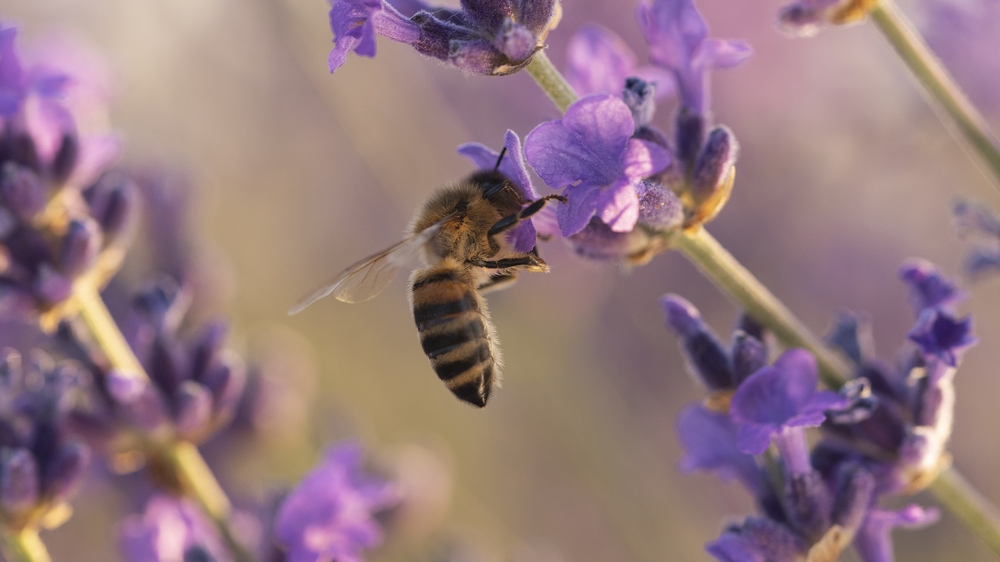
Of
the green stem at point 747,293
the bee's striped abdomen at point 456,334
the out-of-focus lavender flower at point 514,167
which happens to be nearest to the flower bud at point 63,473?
the bee's striped abdomen at point 456,334

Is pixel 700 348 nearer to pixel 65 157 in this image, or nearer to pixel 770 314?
pixel 770 314

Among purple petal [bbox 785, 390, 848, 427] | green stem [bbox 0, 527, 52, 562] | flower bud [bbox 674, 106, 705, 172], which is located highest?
flower bud [bbox 674, 106, 705, 172]

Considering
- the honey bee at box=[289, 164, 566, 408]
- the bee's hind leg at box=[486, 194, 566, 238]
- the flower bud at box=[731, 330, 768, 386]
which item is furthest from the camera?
the honey bee at box=[289, 164, 566, 408]

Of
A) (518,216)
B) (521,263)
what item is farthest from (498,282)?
(518,216)

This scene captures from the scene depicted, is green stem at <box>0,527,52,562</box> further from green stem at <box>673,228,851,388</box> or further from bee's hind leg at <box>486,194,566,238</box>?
green stem at <box>673,228,851,388</box>

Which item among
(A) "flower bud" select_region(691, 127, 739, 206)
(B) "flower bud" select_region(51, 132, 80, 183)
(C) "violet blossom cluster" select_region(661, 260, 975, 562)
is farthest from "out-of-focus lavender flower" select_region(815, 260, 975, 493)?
(B) "flower bud" select_region(51, 132, 80, 183)

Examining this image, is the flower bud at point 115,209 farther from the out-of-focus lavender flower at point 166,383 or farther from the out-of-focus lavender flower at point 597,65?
the out-of-focus lavender flower at point 597,65
